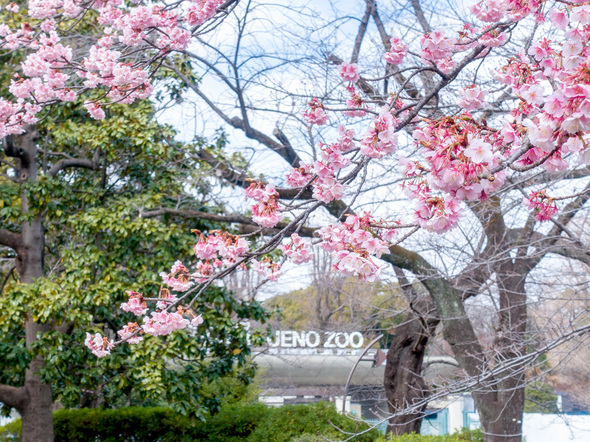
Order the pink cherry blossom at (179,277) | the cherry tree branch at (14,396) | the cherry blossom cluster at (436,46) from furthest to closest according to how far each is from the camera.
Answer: the cherry tree branch at (14,396) < the pink cherry blossom at (179,277) < the cherry blossom cluster at (436,46)

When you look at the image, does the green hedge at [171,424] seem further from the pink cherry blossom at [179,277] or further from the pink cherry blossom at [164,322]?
the pink cherry blossom at [179,277]

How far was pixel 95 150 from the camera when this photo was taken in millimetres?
7141

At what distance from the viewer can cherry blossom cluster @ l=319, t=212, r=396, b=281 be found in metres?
2.12

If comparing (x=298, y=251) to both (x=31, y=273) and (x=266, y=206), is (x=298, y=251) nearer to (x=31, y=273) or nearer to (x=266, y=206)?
(x=266, y=206)

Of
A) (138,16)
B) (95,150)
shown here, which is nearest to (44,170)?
(95,150)

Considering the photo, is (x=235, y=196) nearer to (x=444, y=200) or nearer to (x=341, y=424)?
(x=341, y=424)

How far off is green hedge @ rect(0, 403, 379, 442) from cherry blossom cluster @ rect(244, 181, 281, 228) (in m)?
6.08

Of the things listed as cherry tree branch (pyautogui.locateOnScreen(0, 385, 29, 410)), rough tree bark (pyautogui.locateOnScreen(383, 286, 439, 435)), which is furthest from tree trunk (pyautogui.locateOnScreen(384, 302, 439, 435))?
cherry tree branch (pyautogui.locateOnScreen(0, 385, 29, 410))

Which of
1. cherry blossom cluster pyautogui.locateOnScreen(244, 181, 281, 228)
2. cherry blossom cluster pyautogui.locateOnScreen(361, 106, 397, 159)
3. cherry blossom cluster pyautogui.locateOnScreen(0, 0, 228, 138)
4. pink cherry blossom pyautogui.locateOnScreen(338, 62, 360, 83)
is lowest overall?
cherry blossom cluster pyautogui.locateOnScreen(244, 181, 281, 228)

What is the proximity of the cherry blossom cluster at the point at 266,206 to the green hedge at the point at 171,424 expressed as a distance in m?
6.08

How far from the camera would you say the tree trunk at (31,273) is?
22.8 ft

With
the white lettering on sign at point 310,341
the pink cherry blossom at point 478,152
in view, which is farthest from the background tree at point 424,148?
the white lettering on sign at point 310,341

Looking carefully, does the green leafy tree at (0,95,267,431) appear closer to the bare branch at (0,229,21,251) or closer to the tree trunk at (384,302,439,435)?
the bare branch at (0,229,21,251)

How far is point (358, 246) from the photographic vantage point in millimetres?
2234
